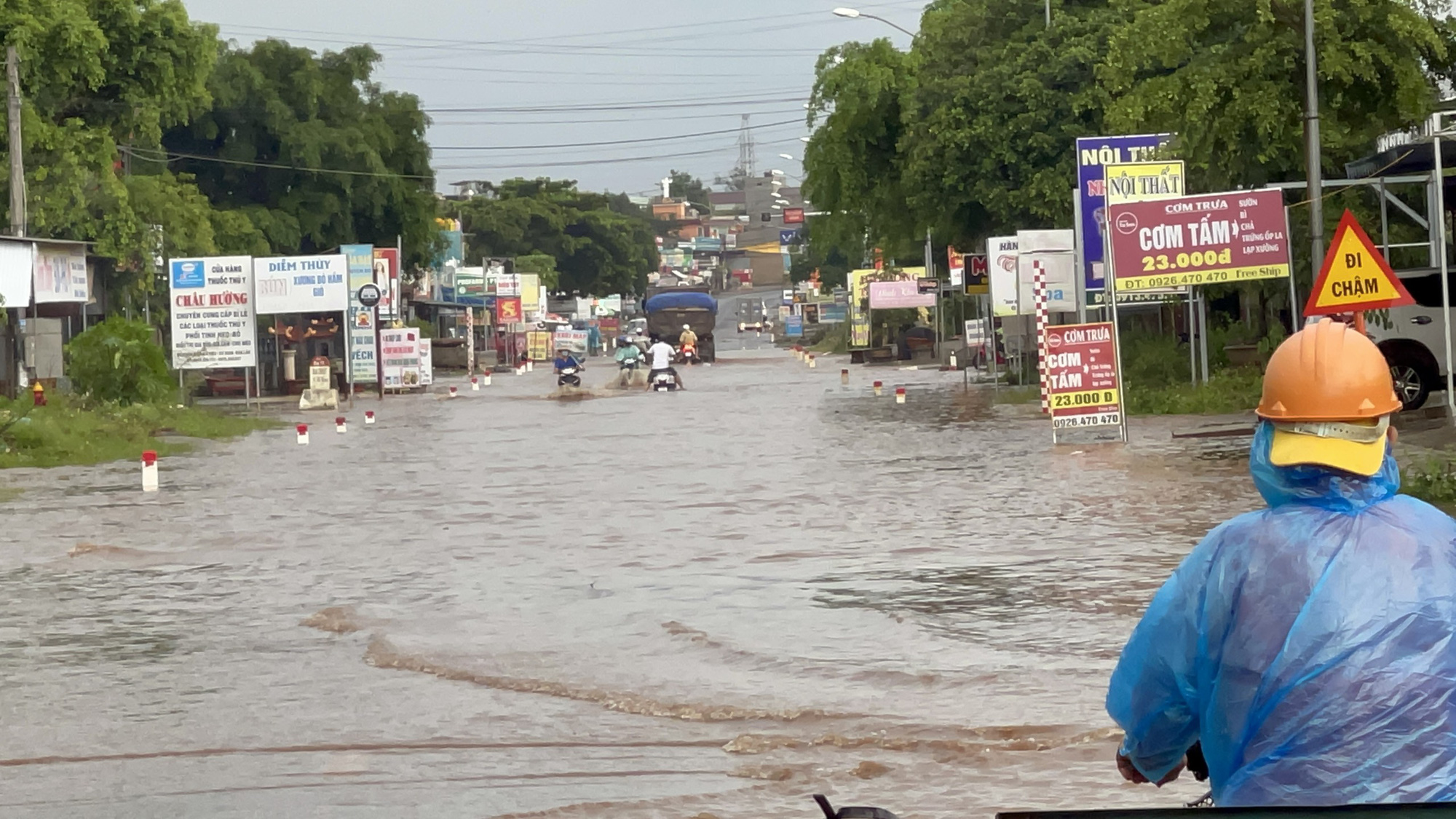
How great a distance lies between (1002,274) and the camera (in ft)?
116

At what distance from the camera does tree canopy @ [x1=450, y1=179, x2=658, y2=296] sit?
13125 centimetres

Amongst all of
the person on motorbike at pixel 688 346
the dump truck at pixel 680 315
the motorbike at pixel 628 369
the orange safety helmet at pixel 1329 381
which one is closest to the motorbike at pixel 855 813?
the orange safety helmet at pixel 1329 381

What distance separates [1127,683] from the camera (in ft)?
10.8

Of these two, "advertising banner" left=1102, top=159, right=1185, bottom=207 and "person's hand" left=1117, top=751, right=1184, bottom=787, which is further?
"advertising banner" left=1102, top=159, right=1185, bottom=207

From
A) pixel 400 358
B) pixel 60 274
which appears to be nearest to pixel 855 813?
pixel 60 274

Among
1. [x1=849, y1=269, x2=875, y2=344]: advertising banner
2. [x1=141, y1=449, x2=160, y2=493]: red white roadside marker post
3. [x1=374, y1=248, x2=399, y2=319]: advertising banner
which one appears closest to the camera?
[x1=141, y1=449, x2=160, y2=493]: red white roadside marker post

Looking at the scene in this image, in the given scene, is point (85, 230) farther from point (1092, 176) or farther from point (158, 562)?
point (158, 562)

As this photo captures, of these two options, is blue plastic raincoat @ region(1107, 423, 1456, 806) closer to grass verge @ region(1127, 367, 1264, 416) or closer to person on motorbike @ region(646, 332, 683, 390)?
grass verge @ region(1127, 367, 1264, 416)

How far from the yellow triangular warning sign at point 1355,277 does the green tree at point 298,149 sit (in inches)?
2110

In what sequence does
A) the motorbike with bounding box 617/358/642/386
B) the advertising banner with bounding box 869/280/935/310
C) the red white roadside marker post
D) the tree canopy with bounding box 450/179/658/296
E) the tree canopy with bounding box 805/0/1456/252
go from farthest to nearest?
the tree canopy with bounding box 450/179/658/296 < the advertising banner with bounding box 869/280/935/310 < the motorbike with bounding box 617/358/642/386 < the tree canopy with bounding box 805/0/1456/252 < the red white roadside marker post

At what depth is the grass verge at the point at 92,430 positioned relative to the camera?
1027 inches

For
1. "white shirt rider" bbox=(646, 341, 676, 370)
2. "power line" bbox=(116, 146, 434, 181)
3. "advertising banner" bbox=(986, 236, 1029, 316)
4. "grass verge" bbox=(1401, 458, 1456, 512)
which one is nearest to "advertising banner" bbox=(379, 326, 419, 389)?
"white shirt rider" bbox=(646, 341, 676, 370)

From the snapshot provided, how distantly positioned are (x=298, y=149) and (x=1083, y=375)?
49428mm

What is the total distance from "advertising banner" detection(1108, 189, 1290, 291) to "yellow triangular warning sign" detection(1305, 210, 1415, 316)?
892 cm
